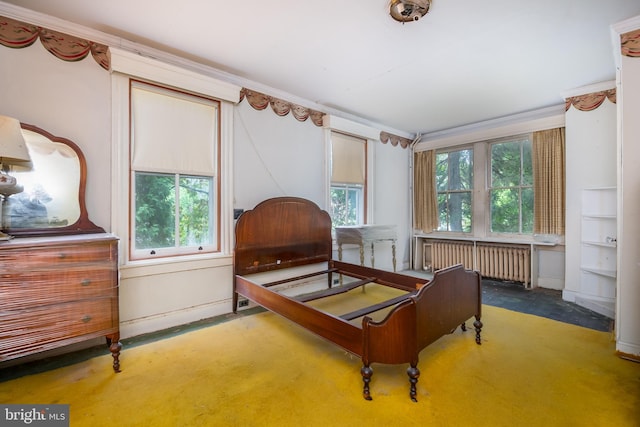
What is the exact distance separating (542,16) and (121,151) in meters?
3.64

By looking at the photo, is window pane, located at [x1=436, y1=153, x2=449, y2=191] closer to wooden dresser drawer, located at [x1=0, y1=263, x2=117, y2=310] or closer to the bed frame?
the bed frame

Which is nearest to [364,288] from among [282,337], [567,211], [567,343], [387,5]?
[282,337]

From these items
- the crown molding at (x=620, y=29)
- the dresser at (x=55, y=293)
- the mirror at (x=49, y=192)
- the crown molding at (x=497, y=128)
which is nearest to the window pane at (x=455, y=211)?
the crown molding at (x=497, y=128)

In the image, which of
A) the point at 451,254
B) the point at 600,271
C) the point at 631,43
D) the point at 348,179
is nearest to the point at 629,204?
the point at 631,43

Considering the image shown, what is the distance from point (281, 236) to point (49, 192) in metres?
2.08

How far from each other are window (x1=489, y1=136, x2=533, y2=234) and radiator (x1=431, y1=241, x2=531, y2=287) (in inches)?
14.5

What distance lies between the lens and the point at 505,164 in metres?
4.55

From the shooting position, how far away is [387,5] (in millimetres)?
2045

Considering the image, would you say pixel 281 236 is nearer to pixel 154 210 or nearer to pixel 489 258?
pixel 154 210

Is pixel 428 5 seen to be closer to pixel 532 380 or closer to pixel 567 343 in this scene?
pixel 532 380

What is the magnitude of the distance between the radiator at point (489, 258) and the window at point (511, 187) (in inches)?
14.5

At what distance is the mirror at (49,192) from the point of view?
2072mm

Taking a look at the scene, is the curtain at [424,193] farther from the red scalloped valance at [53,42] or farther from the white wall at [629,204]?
the red scalloped valance at [53,42]

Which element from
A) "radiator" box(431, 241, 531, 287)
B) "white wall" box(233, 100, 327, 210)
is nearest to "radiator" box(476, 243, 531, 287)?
"radiator" box(431, 241, 531, 287)
